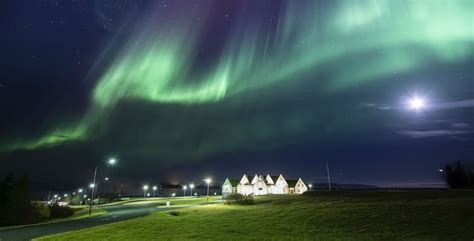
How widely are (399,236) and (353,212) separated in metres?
12.0

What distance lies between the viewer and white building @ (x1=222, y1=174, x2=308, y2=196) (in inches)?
4505

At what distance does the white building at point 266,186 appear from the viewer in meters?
114

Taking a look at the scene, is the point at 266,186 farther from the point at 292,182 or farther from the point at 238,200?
the point at 238,200

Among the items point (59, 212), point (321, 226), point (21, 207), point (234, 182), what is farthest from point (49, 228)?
point (234, 182)

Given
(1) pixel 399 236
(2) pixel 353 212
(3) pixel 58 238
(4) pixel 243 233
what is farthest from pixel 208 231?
(2) pixel 353 212

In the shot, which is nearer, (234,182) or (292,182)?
(292,182)

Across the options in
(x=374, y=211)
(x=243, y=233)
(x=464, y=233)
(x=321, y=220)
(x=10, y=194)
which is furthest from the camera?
(x=10, y=194)

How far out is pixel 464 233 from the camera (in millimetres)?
20281

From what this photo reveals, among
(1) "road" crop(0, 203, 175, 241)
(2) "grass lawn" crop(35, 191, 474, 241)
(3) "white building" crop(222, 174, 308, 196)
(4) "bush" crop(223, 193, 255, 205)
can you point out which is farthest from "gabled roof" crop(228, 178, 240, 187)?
(2) "grass lawn" crop(35, 191, 474, 241)

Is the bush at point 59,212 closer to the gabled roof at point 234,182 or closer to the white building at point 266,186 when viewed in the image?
the white building at point 266,186

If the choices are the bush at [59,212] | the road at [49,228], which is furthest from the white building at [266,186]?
the road at [49,228]

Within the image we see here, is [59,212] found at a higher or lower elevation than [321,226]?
higher

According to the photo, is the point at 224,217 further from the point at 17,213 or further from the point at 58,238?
the point at 17,213

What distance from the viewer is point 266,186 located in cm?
11612
